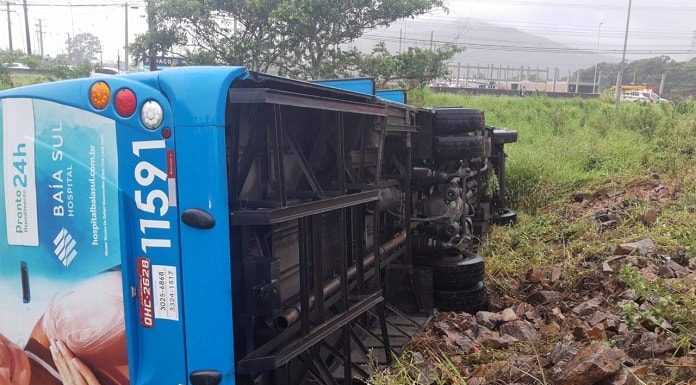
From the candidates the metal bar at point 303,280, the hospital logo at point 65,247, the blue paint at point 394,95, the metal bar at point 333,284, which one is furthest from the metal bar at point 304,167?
the blue paint at point 394,95

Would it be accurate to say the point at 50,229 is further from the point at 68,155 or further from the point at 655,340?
the point at 655,340

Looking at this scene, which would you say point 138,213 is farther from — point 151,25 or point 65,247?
point 151,25

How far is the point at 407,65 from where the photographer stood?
17.6 m

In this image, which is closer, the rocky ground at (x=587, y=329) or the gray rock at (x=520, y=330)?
the rocky ground at (x=587, y=329)

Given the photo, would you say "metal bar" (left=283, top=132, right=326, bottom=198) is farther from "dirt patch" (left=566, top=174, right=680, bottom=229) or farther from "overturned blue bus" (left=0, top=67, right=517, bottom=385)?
"dirt patch" (left=566, top=174, right=680, bottom=229)

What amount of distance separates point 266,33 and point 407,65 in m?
4.45

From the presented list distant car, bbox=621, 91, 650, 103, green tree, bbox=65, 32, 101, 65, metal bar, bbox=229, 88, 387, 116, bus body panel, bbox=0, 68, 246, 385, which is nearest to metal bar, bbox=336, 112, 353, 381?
metal bar, bbox=229, 88, 387, 116

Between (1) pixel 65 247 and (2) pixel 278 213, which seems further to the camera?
(1) pixel 65 247

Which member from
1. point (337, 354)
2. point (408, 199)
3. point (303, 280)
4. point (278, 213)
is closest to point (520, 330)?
point (408, 199)

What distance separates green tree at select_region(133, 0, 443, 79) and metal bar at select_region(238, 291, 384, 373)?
1452 centimetres

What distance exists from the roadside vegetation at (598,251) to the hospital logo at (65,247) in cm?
166

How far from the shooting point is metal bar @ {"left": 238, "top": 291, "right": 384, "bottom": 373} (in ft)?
7.71

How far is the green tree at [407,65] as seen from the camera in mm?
17562

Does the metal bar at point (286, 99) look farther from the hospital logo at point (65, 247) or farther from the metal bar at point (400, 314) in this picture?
the metal bar at point (400, 314)
